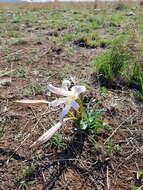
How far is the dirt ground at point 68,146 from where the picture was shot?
70.1 inches

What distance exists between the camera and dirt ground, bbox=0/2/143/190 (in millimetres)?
1781

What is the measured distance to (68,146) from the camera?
2.00 metres

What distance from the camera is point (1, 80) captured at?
303 centimetres

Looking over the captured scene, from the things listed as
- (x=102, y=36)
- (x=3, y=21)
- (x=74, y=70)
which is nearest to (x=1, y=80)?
(x=74, y=70)

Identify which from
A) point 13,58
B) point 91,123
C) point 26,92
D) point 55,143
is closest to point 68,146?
point 55,143

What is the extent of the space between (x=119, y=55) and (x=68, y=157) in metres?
1.32

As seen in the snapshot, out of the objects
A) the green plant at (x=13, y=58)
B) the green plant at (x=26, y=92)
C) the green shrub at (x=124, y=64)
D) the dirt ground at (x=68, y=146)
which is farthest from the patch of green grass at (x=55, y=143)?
the green plant at (x=13, y=58)

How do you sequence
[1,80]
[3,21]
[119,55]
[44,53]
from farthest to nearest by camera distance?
[3,21], [44,53], [1,80], [119,55]

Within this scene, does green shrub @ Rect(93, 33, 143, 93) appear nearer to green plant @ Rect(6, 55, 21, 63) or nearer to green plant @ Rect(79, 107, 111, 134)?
green plant @ Rect(79, 107, 111, 134)

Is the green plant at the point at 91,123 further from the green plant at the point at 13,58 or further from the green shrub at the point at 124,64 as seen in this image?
the green plant at the point at 13,58

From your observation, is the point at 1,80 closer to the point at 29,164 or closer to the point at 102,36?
the point at 29,164

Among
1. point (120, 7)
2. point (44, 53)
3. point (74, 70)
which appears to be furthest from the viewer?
point (120, 7)

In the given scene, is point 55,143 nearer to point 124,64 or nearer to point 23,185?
point 23,185

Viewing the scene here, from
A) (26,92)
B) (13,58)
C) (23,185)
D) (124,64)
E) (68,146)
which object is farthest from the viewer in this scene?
(13,58)
